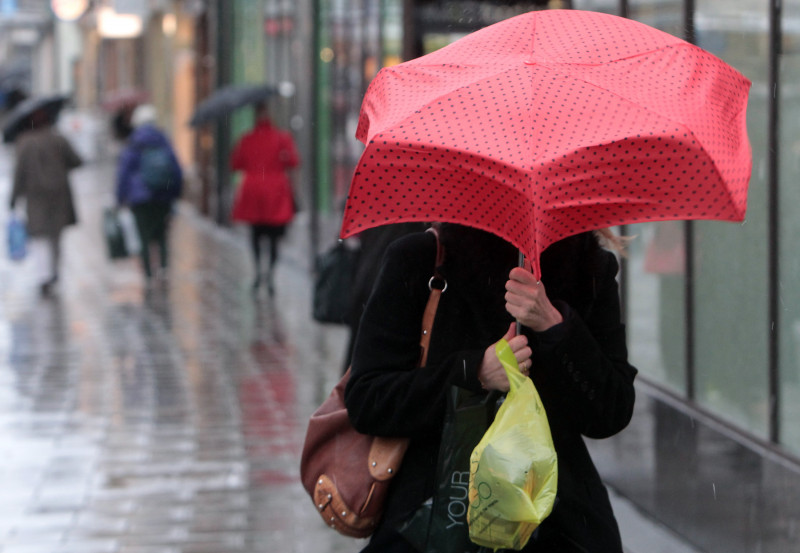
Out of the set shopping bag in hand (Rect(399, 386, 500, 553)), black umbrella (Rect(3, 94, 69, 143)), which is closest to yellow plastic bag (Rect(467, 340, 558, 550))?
shopping bag in hand (Rect(399, 386, 500, 553))

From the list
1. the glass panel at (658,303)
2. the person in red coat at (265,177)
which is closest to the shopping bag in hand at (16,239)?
the person in red coat at (265,177)

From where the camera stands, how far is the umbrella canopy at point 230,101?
12.9m

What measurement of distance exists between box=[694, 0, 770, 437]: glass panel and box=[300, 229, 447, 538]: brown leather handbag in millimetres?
2525

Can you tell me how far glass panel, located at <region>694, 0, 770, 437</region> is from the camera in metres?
4.83

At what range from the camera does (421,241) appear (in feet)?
8.54

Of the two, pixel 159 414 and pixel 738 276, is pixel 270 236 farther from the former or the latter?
pixel 738 276

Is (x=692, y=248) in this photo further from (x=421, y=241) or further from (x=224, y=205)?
(x=224, y=205)

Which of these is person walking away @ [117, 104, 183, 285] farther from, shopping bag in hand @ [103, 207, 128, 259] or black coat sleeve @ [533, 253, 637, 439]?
black coat sleeve @ [533, 253, 637, 439]

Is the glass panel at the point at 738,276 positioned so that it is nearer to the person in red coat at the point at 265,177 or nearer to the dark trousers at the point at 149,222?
the person in red coat at the point at 265,177

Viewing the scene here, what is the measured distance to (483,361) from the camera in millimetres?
2498

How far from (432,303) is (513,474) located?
44 centimetres

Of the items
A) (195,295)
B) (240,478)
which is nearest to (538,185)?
(240,478)

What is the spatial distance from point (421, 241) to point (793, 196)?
246 cm

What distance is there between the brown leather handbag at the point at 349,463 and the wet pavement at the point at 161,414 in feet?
7.59
